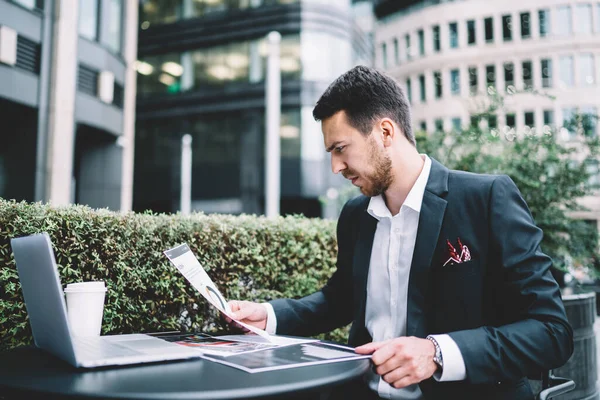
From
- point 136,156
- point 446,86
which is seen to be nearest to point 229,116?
point 136,156

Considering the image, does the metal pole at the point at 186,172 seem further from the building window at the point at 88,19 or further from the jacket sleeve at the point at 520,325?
the jacket sleeve at the point at 520,325

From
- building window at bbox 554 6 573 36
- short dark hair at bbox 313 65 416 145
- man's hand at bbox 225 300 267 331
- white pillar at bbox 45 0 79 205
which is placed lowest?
man's hand at bbox 225 300 267 331

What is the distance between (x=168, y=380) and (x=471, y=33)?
40937 millimetres

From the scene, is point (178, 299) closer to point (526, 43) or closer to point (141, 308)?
point (141, 308)

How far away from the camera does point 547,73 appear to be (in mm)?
36000

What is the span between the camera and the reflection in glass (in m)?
34.9

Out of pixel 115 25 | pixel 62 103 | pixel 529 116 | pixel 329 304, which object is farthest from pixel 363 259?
pixel 529 116

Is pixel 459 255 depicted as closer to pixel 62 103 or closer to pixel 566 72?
pixel 62 103

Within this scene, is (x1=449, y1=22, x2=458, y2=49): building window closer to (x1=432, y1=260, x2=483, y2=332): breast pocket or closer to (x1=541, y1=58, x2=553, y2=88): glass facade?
(x1=541, y1=58, x2=553, y2=88): glass facade

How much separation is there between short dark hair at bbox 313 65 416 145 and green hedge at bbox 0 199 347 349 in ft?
4.41

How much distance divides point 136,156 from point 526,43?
27.2 m

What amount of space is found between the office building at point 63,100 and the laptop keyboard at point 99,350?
1217cm

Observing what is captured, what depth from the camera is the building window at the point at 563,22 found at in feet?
115

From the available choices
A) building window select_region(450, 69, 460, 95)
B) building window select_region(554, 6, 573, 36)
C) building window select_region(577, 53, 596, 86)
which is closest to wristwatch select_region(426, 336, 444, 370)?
building window select_region(450, 69, 460, 95)
